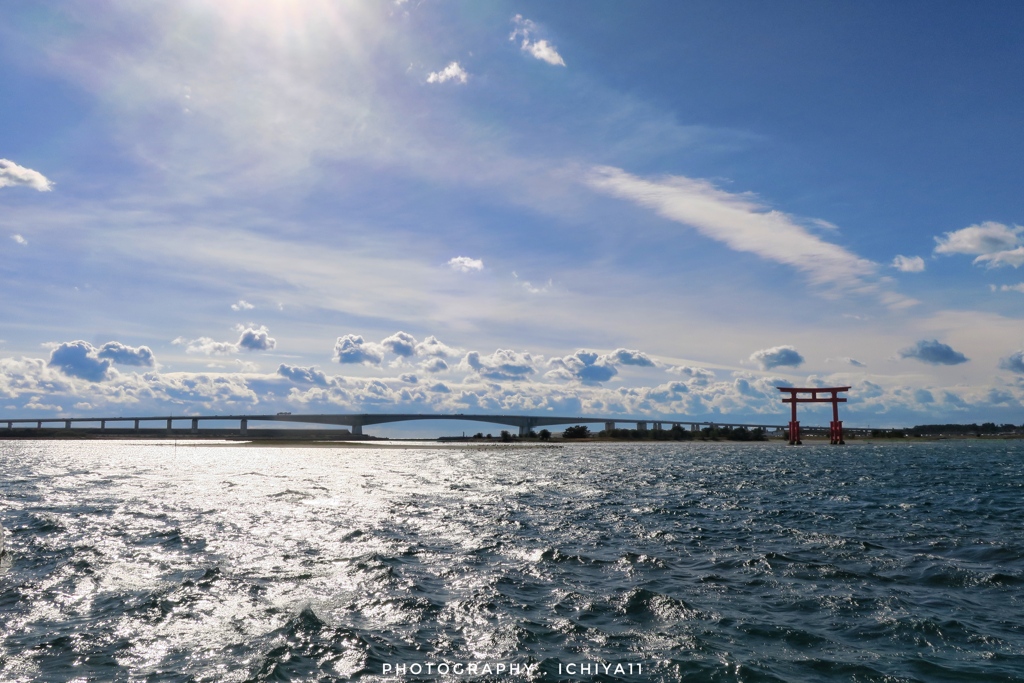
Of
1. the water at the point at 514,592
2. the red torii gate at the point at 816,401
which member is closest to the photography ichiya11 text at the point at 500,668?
the water at the point at 514,592

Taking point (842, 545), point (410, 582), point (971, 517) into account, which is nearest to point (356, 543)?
point (410, 582)

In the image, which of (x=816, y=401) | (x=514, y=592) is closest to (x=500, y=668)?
(x=514, y=592)

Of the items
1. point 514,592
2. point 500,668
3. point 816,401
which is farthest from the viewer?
point 816,401

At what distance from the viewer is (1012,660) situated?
13914 millimetres

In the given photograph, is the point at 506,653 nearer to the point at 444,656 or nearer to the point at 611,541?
the point at 444,656

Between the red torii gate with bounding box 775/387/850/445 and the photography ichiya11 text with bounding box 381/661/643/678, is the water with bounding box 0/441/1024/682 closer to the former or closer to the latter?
the photography ichiya11 text with bounding box 381/661/643/678

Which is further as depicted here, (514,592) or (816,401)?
(816,401)

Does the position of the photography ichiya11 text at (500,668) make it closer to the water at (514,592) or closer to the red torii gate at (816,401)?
the water at (514,592)

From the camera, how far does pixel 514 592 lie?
19.5 metres

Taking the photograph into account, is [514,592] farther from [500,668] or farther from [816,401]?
[816,401]

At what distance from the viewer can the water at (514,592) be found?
546 inches

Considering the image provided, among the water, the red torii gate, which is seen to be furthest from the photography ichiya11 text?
the red torii gate

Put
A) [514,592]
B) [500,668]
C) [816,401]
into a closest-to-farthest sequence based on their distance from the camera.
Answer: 1. [500,668]
2. [514,592]
3. [816,401]

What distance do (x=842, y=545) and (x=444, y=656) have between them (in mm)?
19302
